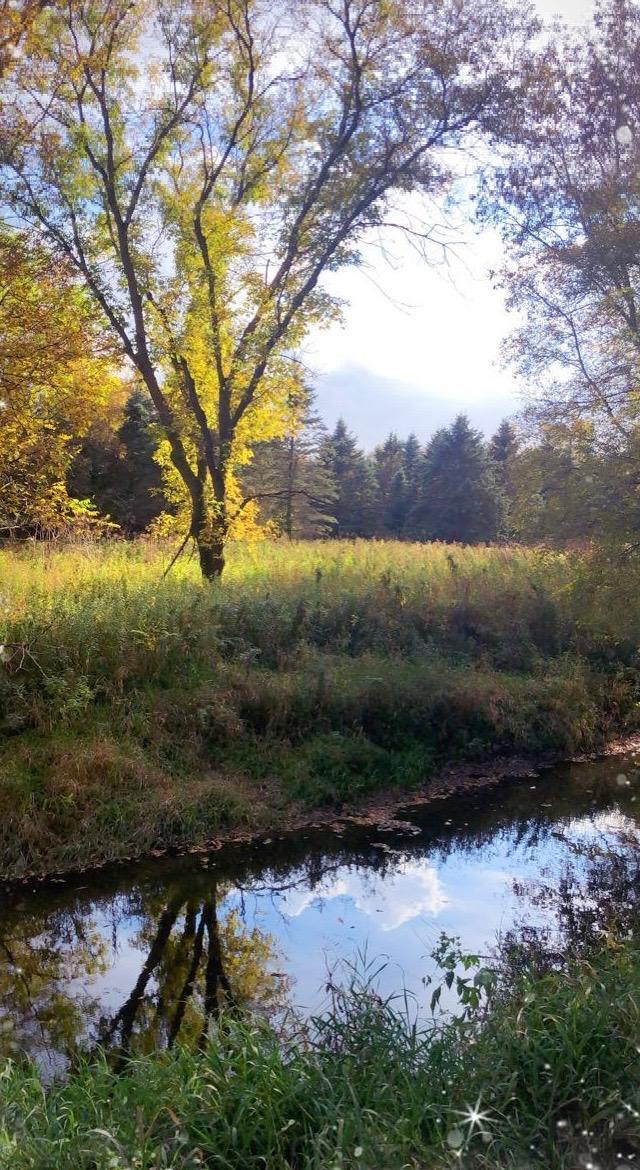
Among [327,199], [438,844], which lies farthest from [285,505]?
[438,844]

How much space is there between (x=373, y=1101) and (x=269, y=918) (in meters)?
3.72

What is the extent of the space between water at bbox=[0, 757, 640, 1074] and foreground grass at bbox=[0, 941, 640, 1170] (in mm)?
1228

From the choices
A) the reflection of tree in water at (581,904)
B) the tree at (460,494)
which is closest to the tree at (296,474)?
the tree at (460,494)

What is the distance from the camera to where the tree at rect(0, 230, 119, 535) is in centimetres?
928

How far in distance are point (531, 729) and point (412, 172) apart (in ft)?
29.7

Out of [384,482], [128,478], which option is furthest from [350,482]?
[128,478]

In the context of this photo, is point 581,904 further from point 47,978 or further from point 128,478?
point 128,478

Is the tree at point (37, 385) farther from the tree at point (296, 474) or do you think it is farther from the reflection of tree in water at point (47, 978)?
the tree at point (296, 474)

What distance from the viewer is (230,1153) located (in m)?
3.51

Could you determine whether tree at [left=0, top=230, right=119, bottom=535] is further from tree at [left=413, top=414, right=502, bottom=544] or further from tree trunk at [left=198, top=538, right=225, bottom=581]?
tree at [left=413, top=414, right=502, bottom=544]

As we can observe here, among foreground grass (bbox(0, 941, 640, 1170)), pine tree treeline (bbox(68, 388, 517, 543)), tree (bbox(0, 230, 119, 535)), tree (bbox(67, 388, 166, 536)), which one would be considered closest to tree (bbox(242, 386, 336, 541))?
pine tree treeline (bbox(68, 388, 517, 543))

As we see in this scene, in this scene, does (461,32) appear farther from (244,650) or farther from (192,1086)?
(192,1086)

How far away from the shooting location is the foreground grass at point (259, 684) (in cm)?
897

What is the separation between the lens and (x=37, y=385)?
9.50 meters
